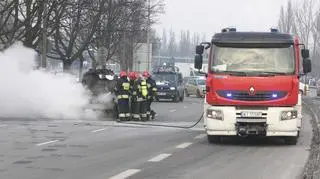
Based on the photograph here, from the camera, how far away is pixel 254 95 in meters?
14.9

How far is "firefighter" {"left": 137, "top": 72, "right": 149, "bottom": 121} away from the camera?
23.2 m

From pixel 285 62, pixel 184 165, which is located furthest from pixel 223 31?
pixel 184 165

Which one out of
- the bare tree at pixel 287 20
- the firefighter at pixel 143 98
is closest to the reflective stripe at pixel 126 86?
the firefighter at pixel 143 98

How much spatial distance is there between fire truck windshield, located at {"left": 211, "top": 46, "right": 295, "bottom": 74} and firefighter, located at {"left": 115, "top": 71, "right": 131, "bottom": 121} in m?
7.70

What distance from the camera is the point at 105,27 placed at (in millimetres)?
49438

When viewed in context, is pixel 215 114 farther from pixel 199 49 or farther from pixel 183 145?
pixel 199 49

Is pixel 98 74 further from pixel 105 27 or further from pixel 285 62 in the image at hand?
pixel 105 27

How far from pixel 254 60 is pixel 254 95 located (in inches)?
36.9

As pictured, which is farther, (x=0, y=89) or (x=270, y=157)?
(x=0, y=89)

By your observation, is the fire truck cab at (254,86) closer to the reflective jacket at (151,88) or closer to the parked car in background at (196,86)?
the reflective jacket at (151,88)

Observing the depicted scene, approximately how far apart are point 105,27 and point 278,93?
117 feet

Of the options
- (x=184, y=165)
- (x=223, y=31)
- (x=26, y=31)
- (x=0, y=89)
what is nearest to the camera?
(x=184, y=165)

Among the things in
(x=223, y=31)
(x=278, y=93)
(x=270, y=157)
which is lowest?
(x=270, y=157)

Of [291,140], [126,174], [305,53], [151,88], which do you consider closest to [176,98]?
[151,88]
